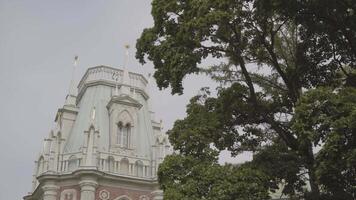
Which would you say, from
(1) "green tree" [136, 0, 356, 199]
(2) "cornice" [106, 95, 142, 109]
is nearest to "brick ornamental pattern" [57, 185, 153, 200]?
(2) "cornice" [106, 95, 142, 109]

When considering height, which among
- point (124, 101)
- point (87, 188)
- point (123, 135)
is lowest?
point (87, 188)

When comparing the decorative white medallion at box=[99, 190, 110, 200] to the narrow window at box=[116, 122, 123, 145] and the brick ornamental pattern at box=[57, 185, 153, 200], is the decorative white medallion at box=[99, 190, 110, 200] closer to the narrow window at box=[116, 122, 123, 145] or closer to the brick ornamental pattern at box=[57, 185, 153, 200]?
the brick ornamental pattern at box=[57, 185, 153, 200]

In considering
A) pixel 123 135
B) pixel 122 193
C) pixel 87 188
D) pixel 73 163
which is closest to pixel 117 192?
pixel 122 193

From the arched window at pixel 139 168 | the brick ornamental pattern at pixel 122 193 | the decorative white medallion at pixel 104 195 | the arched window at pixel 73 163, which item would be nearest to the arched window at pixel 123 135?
the arched window at pixel 139 168

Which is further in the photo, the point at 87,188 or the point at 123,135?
the point at 123,135

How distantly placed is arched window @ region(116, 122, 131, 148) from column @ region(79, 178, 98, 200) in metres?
3.42

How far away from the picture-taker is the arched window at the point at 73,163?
25.6 meters

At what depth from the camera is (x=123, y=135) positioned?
92.1 ft

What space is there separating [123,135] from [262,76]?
15410mm

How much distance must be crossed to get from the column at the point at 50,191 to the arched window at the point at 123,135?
167 inches

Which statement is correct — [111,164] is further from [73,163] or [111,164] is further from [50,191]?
[50,191]

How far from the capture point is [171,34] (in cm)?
1221

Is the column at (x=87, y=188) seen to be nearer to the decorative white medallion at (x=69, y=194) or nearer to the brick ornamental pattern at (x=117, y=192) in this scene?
the brick ornamental pattern at (x=117, y=192)

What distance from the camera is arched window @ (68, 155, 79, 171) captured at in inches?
1009
